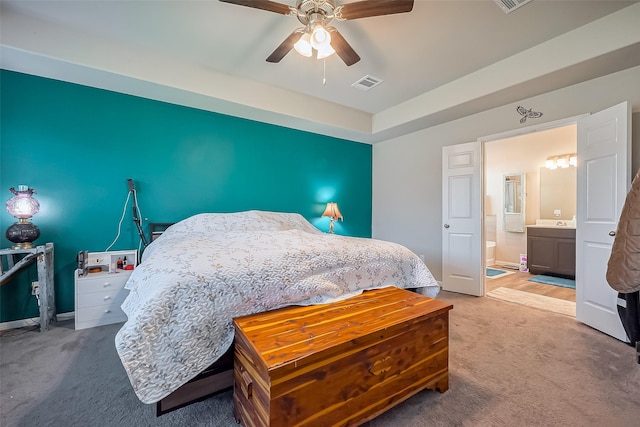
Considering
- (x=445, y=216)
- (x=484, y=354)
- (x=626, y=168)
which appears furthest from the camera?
(x=445, y=216)

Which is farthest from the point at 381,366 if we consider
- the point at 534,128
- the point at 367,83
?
the point at 534,128

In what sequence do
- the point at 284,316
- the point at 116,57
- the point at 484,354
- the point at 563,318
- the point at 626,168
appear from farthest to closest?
1. the point at 563,318
2. the point at 116,57
3. the point at 626,168
4. the point at 484,354
5. the point at 284,316

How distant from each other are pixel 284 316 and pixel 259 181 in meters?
2.56

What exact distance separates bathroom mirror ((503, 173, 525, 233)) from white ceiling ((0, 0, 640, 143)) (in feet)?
9.56

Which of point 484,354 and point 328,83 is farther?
point 328,83

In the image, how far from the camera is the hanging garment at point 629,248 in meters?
1.23

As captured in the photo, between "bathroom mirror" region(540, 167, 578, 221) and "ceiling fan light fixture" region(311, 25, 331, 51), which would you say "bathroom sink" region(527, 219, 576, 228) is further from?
"ceiling fan light fixture" region(311, 25, 331, 51)

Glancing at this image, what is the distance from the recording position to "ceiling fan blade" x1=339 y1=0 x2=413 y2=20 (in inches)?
65.0

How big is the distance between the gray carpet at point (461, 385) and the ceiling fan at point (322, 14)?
95.4 inches

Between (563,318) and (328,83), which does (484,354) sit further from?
(328,83)

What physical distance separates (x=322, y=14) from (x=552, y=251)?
508 cm

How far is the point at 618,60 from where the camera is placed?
87.7 inches

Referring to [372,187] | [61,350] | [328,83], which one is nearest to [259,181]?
[328,83]

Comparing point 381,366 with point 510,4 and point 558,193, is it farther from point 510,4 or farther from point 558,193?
point 558,193
